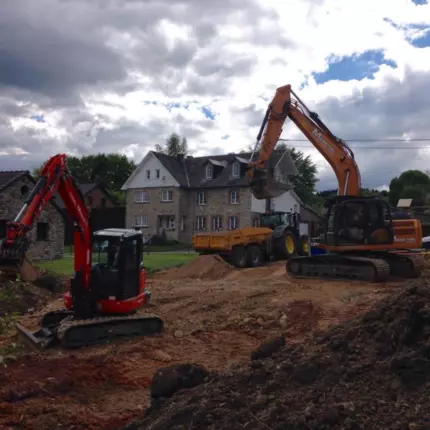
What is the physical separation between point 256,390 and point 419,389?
4.73ft

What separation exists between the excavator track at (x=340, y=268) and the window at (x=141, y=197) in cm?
3596

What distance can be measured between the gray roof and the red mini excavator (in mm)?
38299

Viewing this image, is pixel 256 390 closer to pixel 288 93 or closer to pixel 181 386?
pixel 181 386

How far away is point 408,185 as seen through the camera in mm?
63438

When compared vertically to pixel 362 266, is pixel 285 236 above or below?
above

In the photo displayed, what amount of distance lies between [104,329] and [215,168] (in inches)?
1637

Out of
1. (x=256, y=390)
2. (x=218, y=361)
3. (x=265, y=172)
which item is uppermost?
(x=265, y=172)

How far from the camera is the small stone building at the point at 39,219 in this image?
29.4 meters

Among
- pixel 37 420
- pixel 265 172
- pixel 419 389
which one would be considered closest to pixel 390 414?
pixel 419 389

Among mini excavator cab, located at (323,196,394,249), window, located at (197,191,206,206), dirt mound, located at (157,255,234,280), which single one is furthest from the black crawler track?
window, located at (197,191,206,206)

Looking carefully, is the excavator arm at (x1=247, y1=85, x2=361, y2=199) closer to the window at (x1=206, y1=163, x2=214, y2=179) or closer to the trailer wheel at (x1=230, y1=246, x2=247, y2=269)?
the trailer wheel at (x1=230, y1=246, x2=247, y2=269)

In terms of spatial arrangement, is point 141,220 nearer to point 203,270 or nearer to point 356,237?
point 203,270

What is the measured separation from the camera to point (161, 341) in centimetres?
1076

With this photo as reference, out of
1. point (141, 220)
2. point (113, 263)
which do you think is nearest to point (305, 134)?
point (113, 263)
